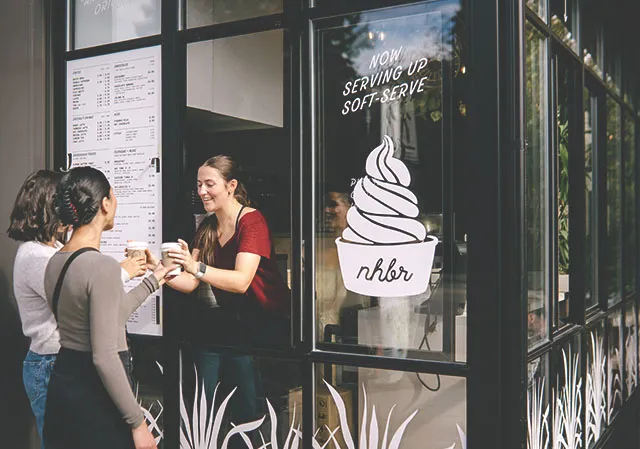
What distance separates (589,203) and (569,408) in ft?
5.26

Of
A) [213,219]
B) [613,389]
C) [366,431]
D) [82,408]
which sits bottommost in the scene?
[613,389]

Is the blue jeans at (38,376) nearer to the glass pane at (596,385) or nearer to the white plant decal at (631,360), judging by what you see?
the glass pane at (596,385)

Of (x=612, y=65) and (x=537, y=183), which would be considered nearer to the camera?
(x=537, y=183)

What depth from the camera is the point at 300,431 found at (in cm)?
365

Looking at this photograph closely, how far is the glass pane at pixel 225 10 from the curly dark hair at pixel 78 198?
137cm

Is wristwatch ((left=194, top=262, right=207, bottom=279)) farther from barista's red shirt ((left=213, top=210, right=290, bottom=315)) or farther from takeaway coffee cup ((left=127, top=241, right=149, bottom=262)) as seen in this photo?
takeaway coffee cup ((left=127, top=241, right=149, bottom=262))

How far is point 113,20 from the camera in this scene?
444 cm

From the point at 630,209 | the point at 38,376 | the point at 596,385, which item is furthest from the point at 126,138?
the point at 630,209

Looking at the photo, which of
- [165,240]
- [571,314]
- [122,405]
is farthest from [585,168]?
[122,405]

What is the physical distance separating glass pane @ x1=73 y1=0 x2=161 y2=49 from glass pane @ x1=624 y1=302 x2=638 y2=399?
15.3ft

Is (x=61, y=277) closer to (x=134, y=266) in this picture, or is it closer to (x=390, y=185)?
(x=134, y=266)

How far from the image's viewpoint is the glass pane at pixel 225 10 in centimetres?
387

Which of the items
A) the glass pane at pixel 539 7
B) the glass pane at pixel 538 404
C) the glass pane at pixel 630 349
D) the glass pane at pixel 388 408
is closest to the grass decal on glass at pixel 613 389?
the glass pane at pixel 630 349

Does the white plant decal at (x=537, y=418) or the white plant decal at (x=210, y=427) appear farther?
the white plant decal at (x=210, y=427)
